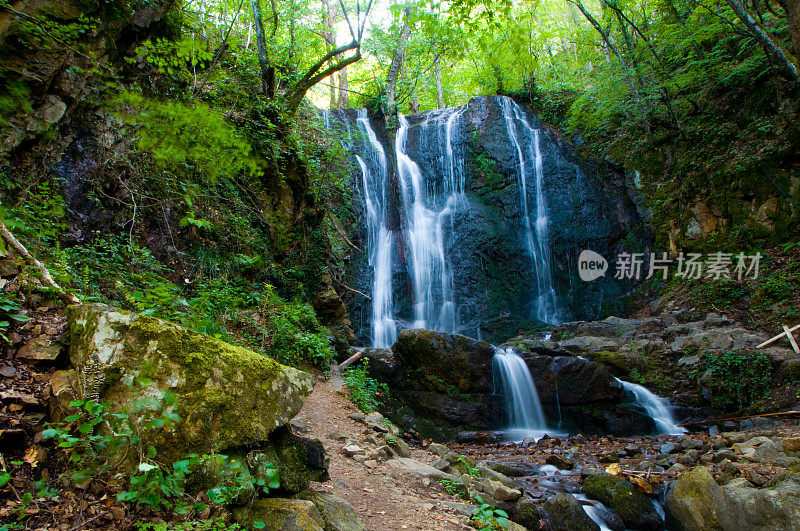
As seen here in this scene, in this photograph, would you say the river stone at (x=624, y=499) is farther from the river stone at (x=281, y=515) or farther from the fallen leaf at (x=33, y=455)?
the fallen leaf at (x=33, y=455)

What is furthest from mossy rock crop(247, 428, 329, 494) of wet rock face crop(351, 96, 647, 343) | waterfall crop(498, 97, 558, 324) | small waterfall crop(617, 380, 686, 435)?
waterfall crop(498, 97, 558, 324)

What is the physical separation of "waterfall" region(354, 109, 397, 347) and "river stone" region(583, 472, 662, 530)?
325 inches

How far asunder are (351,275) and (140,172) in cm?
836

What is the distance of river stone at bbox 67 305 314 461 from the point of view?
6.00 feet

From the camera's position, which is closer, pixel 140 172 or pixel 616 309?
pixel 140 172

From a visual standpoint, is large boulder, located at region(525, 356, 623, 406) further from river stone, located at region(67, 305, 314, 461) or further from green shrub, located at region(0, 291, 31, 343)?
green shrub, located at region(0, 291, 31, 343)

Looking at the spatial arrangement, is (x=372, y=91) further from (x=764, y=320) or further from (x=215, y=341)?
(x=215, y=341)

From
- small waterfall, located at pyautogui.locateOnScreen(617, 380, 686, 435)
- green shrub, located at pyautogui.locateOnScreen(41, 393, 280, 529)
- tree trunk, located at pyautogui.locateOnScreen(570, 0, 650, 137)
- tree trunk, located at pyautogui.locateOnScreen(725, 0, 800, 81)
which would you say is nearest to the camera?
green shrub, located at pyautogui.locateOnScreen(41, 393, 280, 529)

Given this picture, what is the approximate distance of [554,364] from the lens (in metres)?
9.12

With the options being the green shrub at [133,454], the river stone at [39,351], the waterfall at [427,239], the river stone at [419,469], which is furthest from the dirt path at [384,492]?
the waterfall at [427,239]

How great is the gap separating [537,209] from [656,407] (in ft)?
30.6

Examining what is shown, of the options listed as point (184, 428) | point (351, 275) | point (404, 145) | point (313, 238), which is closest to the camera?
point (184, 428)

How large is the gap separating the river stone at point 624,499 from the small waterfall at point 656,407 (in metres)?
4.05

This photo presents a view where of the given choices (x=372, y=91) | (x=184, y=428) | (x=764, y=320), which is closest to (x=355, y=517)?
(x=184, y=428)
